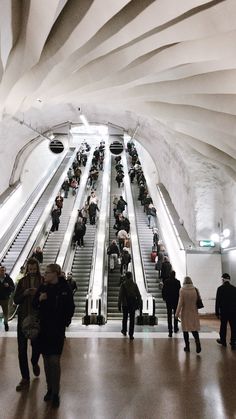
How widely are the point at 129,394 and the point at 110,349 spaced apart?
266cm

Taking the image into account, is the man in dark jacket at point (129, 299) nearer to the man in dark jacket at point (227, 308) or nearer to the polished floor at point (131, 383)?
the polished floor at point (131, 383)

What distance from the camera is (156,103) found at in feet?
37.3

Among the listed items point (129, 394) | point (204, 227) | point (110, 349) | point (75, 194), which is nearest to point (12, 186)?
point (75, 194)

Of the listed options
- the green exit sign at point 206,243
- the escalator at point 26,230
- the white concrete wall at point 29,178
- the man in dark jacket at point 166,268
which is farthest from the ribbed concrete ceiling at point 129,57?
the white concrete wall at point 29,178

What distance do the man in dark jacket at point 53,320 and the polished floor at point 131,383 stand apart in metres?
0.24

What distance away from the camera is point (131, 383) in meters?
4.88

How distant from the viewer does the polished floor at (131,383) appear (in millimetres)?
3852

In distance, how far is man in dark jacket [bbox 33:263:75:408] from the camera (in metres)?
4.10

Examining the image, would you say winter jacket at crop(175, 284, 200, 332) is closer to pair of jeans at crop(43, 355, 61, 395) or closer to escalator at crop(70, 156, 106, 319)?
pair of jeans at crop(43, 355, 61, 395)

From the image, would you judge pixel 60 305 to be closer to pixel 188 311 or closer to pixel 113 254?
pixel 188 311

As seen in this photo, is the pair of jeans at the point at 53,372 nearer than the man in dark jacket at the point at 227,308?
Yes

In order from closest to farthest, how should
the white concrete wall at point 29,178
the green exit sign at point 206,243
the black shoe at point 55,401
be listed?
the black shoe at point 55,401
the green exit sign at point 206,243
the white concrete wall at point 29,178

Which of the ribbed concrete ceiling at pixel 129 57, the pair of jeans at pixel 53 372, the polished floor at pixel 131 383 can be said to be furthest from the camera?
the ribbed concrete ceiling at pixel 129 57

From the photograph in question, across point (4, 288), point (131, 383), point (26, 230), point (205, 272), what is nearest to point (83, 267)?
point (205, 272)
